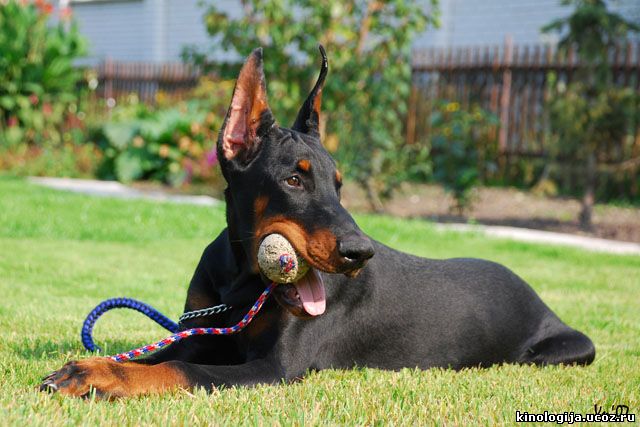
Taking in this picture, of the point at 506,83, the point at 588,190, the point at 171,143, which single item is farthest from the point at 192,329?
the point at 506,83

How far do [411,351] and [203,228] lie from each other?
5.44 metres

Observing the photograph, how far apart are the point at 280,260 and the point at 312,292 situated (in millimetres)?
323

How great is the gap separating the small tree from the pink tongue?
804cm

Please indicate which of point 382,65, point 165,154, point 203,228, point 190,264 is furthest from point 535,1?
point 190,264

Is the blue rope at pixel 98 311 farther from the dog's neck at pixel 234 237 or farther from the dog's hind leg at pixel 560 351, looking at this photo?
the dog's hind leg at pixel 560 351

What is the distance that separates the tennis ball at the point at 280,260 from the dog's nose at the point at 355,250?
0.22 metres

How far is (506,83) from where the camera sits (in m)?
16.2

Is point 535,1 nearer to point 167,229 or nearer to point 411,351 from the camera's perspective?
point 167,229

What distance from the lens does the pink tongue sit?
3682mm

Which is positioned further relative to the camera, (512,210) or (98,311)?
(512,210)

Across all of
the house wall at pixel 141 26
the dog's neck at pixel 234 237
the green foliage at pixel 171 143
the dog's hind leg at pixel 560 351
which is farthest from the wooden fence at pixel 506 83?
the dog's neck at pixel 234 237

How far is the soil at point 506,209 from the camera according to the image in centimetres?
1153

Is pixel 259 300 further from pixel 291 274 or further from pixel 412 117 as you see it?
pixel 412 117

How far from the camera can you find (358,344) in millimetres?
4305
